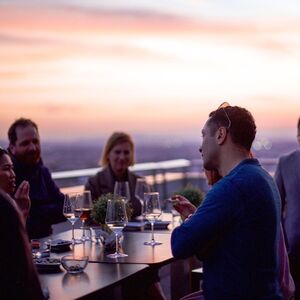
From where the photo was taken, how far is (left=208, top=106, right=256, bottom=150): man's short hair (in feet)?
8.42

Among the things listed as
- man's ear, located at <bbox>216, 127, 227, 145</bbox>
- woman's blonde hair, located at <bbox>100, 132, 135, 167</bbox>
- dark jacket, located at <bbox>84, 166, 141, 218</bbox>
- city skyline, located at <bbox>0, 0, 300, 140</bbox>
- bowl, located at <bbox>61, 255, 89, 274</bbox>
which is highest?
city skyline, located at <bbox>0, 0, 300, 140</bbox>

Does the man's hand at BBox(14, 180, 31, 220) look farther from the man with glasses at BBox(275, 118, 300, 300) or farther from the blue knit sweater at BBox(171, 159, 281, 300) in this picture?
the man with glasses at BBox(275, 118, 300, 300)

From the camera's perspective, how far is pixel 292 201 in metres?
4.30

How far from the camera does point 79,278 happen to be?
259cm

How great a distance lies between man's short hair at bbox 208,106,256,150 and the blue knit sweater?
14 centimetres

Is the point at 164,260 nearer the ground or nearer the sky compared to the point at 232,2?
nearer the ground

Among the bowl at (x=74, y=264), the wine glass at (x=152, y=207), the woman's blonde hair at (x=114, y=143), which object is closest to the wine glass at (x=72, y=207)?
the wine glass at (x=152, y=207)

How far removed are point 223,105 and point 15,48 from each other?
14.7 ft

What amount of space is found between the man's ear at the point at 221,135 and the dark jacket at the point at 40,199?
1.97 metres

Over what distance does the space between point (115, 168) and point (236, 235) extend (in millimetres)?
2701

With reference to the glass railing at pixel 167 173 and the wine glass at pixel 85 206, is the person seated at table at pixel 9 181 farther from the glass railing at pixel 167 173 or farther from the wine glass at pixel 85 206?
the glass railing at pixel 167 173

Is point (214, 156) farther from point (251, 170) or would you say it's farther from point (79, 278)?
point (79, 278)

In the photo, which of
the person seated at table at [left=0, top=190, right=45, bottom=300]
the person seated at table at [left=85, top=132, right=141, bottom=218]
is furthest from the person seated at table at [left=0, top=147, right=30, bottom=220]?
the person seated at table at [left=85, top=132, right=141, bottom=218]

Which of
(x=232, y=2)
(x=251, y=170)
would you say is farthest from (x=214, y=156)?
(x=232, y=2)
